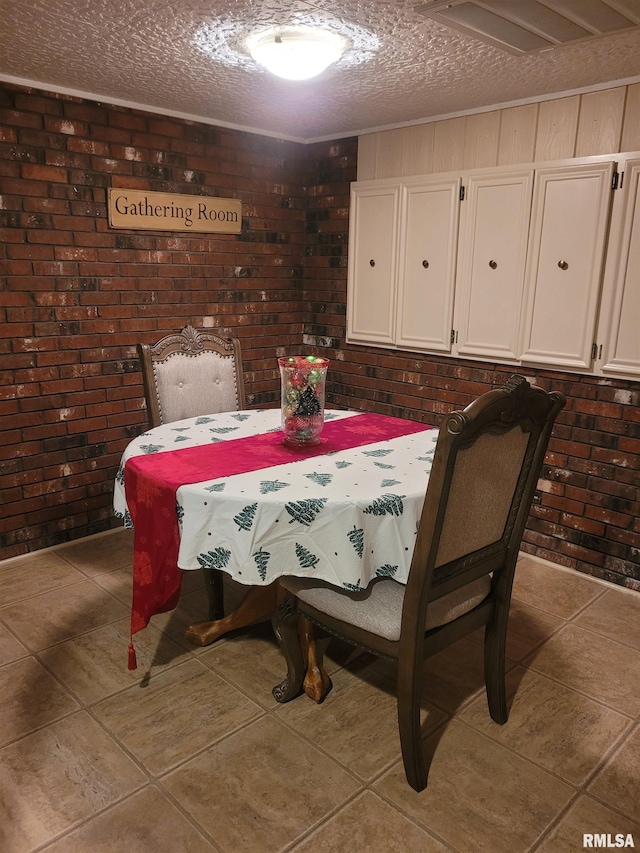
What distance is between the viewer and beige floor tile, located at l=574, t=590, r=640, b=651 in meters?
2.55

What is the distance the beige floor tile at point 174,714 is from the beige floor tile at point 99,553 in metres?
0.96

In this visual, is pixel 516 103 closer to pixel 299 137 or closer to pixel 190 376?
pixel 299 137

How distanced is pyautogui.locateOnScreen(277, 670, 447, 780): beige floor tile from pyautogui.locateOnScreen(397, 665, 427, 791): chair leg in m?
0.13

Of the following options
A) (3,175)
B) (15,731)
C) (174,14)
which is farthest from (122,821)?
(3,175)

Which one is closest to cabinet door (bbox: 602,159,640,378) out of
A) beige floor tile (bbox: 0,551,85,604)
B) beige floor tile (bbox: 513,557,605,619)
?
beige floor tile (bbox: 513,557,605,619)

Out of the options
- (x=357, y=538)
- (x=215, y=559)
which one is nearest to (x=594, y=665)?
(x=357, y=538)

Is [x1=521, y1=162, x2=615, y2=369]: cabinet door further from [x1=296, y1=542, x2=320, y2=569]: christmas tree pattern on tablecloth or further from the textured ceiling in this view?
[x1=296, y1=542, x2=320, y2=569]: christmas tree pattern on tablecloth

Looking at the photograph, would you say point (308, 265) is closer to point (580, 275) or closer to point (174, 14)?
point (580, 275)

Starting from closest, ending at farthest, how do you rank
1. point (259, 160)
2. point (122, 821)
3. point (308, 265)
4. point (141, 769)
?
point (122, 821), point (141, 769), point (259, 160), point (308, 265)

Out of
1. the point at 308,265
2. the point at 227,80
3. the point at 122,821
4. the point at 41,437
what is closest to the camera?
the point at 122,821

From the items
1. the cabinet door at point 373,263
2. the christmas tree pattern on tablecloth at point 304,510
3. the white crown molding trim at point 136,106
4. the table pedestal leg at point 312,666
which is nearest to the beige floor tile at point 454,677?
the table pedestal leg at point 312,666

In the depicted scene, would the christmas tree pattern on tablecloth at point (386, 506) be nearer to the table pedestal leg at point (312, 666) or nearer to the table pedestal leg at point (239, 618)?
the table pedestal leg at point (312, 666)

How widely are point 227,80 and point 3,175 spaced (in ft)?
3.58

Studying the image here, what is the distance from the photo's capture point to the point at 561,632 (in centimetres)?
256
